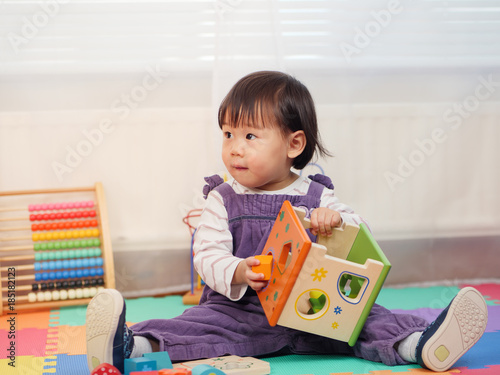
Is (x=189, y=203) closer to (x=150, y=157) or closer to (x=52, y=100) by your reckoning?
(x=150, y=157)

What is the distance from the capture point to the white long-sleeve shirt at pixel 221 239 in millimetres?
1118

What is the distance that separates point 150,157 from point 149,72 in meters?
0.25

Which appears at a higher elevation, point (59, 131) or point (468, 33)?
point (468, 33)

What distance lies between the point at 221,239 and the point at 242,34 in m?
0.77

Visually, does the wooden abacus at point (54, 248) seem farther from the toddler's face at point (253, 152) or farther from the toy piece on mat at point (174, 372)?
the toy piece on mat at point (174, 372)

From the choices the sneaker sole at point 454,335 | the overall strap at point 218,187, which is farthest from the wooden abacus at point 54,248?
the sneaker sole at point 454,335

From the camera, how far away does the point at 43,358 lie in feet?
3.70

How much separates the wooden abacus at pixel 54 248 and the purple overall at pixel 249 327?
0.61 metres

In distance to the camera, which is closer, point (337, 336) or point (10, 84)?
point (337, 336)

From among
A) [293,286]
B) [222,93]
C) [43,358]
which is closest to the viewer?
[293,286]

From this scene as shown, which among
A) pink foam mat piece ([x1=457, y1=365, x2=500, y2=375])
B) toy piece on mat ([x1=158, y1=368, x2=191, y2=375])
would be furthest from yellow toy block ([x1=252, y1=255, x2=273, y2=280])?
pink foam mat piece ([x1=457, y1=365, x2=500, y2=375])

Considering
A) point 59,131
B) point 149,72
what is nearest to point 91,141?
point 59,131

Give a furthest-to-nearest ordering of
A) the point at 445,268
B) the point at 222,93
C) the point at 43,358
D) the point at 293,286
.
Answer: the point at 445,268 → the point at 222,93 → the point at 43,358 → the point at 293,286

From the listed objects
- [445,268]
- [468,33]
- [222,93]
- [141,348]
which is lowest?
[445,268]
